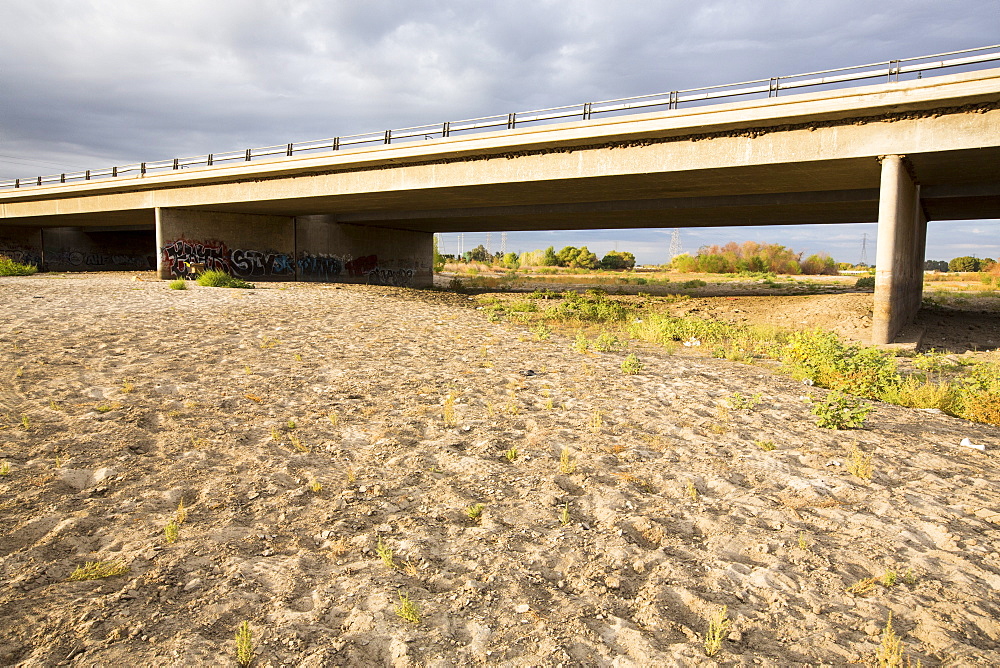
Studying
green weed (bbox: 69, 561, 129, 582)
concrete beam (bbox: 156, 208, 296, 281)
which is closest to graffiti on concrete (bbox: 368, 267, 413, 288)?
concrete beam (bbox: 156, 208, 296, 281)

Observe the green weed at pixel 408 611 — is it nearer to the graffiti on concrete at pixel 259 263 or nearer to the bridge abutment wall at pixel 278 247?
the bridge abutment wall at pixel 278 247

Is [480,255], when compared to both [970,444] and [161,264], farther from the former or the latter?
[970,444]

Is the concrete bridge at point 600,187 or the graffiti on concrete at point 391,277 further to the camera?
the graffiti on concrete at point 391,277

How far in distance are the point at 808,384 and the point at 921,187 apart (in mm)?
16328

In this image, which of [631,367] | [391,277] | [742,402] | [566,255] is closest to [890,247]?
[631,367]

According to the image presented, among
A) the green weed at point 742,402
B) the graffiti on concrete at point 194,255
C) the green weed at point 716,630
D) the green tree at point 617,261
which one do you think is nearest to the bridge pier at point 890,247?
the green weed at point 742,402

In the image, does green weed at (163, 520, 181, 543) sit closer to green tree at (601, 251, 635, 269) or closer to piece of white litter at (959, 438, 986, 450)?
piece of white litter at (959, 438, 986, 450)

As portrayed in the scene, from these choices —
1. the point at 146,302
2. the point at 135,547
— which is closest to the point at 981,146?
the point at 135,547

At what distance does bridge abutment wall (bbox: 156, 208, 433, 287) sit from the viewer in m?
30.2

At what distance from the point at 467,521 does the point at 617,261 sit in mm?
84266

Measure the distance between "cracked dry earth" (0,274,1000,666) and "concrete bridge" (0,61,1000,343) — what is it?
9963mm

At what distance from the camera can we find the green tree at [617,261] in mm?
85125

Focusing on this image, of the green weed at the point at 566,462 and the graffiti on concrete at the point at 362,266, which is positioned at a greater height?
the graffiti on concrete at the point at 362,266

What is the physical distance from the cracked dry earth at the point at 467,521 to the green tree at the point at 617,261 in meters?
77.5
